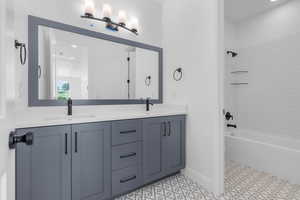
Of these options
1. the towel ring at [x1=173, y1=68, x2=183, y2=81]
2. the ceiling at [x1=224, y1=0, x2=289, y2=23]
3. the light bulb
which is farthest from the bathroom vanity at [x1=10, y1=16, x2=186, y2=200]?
the ceiling at [x1=224, y1=0, x2=289, y2=23]

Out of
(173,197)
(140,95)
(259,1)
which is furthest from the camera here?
(259,1)

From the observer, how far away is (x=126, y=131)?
69.0 inches

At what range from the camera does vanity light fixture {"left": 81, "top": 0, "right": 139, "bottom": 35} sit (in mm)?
1996

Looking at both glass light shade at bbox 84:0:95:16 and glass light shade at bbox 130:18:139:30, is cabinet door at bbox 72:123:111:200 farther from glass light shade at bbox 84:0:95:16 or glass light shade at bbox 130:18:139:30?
→ glass light shade at bbox 130:18:139:30

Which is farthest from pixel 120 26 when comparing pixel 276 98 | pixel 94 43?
pixel 276 98

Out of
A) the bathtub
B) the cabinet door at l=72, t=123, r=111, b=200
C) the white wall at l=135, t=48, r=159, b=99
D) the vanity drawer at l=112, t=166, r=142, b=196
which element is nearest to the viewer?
the cabinet door at l=72, t=123, r=111, b=200

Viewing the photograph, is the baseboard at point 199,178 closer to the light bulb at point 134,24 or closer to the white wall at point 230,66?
the white wall at point 230,66

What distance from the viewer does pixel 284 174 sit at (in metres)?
2.14

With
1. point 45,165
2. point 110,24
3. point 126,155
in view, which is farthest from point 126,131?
point 110,24

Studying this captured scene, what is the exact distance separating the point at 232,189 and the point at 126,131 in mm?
1447

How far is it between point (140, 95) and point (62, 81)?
43.2 inches

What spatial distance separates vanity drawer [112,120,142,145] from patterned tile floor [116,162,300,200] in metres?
0.66

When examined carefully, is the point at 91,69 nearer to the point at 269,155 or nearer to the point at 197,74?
the point at 197,74

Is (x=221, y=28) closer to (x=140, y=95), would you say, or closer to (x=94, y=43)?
(x=140, y=95)
